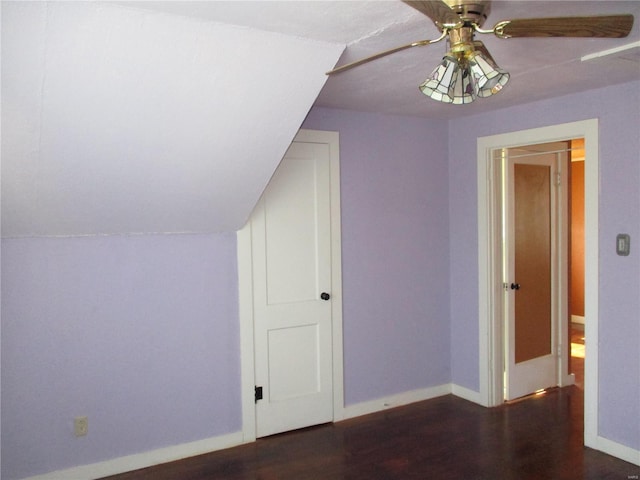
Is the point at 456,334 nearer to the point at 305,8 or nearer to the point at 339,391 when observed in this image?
the point at 339,391

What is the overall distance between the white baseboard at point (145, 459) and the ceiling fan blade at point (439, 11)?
2.94m

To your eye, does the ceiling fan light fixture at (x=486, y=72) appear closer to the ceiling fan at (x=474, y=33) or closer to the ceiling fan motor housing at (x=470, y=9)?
the ceiling fan at (x=474, y=33)

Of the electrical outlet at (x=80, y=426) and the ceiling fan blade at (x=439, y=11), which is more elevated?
the ceiling fan blade at (x=439, y=11)

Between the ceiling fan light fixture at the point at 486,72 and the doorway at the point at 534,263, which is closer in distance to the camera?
the ceiling fan light fixture at the point at 486,72

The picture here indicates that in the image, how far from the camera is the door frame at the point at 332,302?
11.8 ft

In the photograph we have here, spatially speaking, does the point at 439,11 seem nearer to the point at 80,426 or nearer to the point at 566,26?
the point at 566,26

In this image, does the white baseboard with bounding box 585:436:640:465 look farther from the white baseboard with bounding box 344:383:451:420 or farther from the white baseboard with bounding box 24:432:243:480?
the white baseboard with bounding box 24:432:243:480

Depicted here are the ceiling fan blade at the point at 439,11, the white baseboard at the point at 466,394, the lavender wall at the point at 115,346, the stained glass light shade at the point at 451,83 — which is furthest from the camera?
the white baseboard at the point at 466,394

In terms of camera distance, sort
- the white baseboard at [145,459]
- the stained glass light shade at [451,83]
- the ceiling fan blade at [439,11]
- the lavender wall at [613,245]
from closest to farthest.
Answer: the ceiling fan blade at [439,11] → the stained glass light shade at [451,83] → the white baseboard at [145,459] → the lavender wall at [613,245]

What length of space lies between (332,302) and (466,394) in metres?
1.47

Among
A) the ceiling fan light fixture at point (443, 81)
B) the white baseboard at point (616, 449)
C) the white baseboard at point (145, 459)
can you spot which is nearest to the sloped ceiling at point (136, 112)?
the ceiling fan light fixture at point (443, 81)

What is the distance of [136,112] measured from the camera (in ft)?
7.94

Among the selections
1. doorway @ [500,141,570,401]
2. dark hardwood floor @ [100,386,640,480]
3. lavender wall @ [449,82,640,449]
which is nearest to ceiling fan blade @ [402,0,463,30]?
lavender wall @ [449,82,640,449]

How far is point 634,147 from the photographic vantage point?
3203 millimetres
